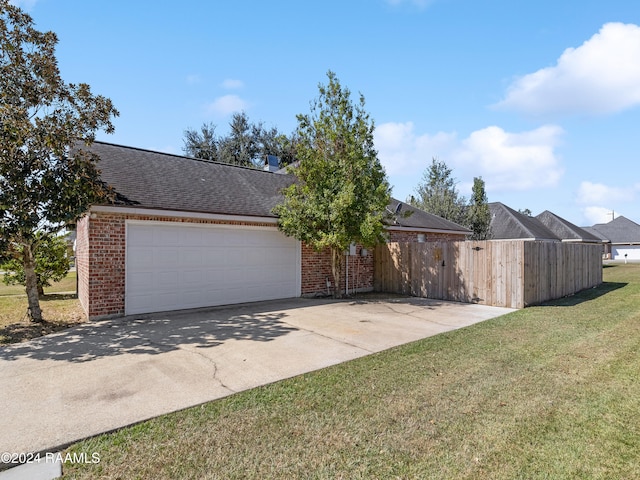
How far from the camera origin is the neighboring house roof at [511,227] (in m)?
24.9

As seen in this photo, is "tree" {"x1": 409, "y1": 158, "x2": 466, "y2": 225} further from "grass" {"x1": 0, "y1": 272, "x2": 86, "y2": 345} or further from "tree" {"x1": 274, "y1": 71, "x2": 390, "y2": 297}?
"grass" {"x1": 0, "y1": 272, "x2": 86, "y2": 345}

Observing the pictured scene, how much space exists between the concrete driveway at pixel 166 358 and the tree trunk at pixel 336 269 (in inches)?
94.5

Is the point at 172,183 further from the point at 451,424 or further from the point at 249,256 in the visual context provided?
the point at 451,424

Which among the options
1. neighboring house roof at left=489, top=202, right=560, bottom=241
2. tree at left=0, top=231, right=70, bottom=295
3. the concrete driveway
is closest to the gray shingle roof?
the concrete driveway

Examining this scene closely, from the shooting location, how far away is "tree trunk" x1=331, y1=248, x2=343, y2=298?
11508mm

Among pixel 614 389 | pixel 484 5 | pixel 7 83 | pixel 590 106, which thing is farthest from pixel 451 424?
pixel 590 106

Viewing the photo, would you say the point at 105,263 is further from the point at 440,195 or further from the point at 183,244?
the point at 440,195

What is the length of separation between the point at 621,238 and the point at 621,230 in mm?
1787

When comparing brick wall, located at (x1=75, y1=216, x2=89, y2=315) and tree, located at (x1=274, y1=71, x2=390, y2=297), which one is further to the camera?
tree, located at (x1=274, y1=71, x2=390, y2=297)

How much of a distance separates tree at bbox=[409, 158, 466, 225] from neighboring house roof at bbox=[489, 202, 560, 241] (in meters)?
5.10

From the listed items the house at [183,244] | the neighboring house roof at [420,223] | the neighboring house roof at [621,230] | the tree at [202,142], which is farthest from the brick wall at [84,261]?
the neighboring house roof at [621,230]

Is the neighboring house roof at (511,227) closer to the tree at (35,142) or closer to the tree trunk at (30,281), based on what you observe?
the tree at (35,142)

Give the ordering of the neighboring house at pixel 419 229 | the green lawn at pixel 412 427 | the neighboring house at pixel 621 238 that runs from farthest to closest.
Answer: the neighboring house at pixel 621 238
the neighboring house at pixel 419 229
the green lawn at pixel 412 427

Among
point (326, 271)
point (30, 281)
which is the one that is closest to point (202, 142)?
point (326, 271)
